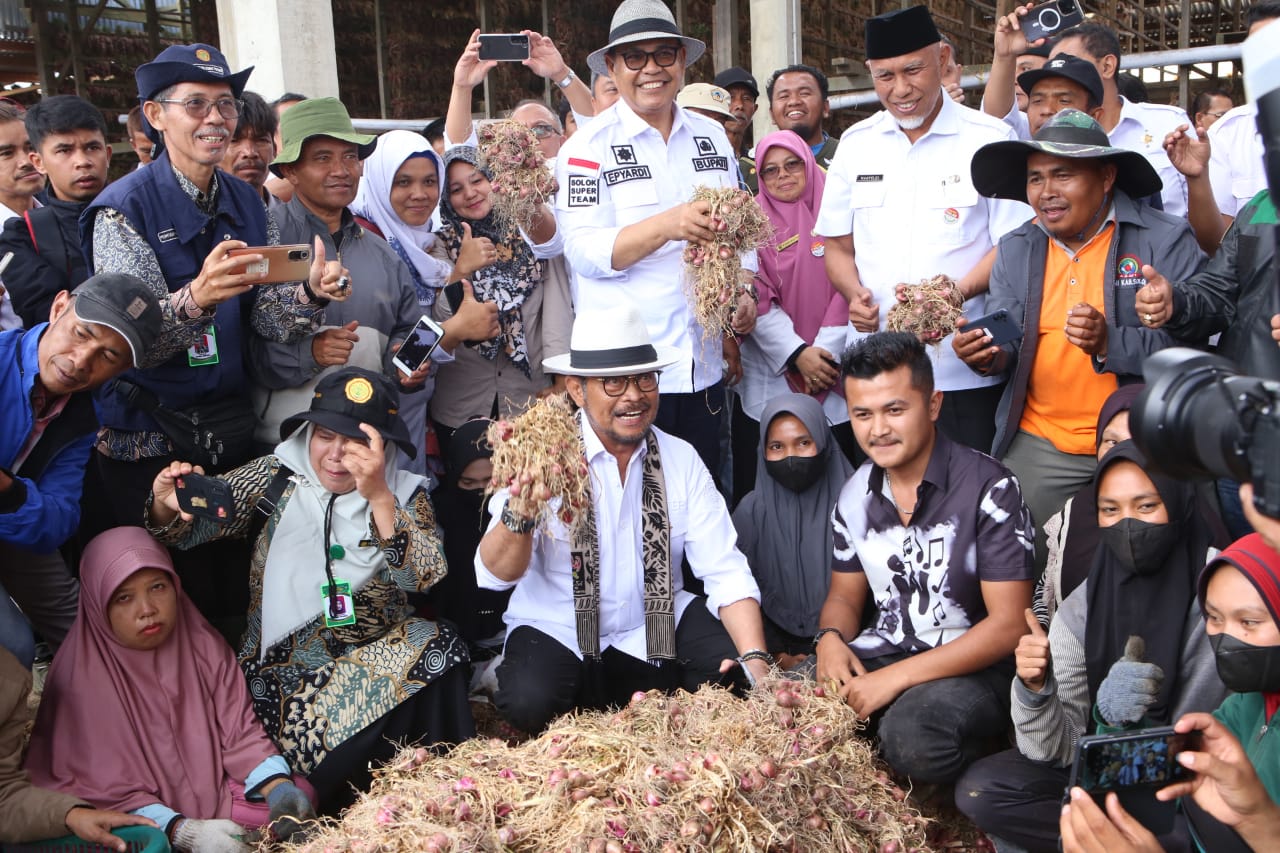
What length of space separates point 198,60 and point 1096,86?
12.4 feet

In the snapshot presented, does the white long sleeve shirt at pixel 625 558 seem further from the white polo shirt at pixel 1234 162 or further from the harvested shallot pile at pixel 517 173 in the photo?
the white polo shirt at pixel 1234 162

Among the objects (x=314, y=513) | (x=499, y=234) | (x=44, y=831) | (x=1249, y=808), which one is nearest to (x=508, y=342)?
(x=499, y=234)

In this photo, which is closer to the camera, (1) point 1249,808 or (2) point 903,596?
(1) point 1249,808

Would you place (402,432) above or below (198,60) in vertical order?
below

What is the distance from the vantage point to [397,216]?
17.1 ft

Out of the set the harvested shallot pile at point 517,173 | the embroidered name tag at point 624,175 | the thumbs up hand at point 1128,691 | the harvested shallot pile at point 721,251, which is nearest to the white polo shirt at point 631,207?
the embroidered name tag at point 624,175

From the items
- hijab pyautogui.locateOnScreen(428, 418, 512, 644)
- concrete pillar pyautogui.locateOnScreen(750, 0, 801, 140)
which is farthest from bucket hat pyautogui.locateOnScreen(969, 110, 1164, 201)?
concrete pillar pyautogui.locateOnScreen(750, 0, 801, 140)

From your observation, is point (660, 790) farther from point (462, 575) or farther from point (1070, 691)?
point (462, 575)

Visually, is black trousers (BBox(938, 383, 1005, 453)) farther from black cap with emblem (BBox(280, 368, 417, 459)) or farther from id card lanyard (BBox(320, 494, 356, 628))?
id card lanyard (BBox(320, 494, 356, 628))

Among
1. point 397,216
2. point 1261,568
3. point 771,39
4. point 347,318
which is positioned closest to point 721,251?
point 347,318

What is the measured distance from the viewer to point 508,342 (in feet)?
16.8

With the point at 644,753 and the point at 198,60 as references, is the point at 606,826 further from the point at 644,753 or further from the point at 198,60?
the point at 198,60

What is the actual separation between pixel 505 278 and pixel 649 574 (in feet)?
5.76

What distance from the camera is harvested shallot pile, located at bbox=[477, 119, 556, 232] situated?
5.01 metres
